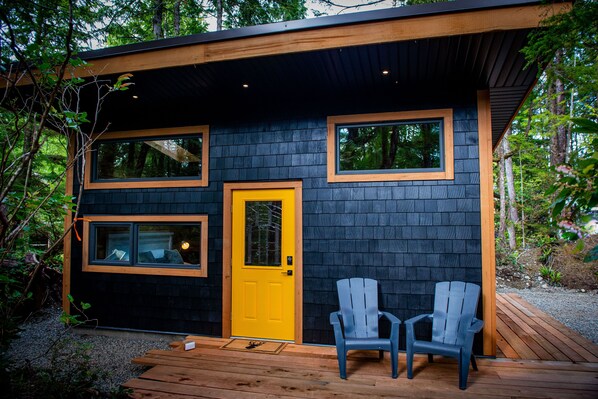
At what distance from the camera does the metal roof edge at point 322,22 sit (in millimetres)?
2812

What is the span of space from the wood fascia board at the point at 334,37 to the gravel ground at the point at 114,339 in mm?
2716

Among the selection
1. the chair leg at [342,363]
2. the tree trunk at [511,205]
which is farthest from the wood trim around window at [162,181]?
the tree trunk at [511,205]

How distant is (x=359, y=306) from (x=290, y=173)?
174 cm

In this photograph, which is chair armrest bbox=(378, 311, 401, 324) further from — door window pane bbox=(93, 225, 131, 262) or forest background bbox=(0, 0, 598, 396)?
door window pane bbox=(93, 225, 131, 262)

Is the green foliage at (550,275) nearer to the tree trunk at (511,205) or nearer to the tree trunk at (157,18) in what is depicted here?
the tree trunk at (511,205)

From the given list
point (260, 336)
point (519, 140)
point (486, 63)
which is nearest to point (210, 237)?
point (260, 336)

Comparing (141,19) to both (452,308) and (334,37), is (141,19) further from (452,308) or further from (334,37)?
(452,308)

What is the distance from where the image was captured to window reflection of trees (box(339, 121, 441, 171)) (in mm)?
3988

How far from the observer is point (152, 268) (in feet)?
15.4

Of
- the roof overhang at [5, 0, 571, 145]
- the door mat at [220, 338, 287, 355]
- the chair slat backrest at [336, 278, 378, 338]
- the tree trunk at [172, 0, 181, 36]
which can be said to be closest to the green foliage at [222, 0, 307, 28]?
the tree trunk at [172, 0, 181, 36]

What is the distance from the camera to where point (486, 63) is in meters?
3.34

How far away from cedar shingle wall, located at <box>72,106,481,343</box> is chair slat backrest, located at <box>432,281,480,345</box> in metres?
0.20

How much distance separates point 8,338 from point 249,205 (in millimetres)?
2748

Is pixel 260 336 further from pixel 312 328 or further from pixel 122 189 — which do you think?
pixel 122 189
